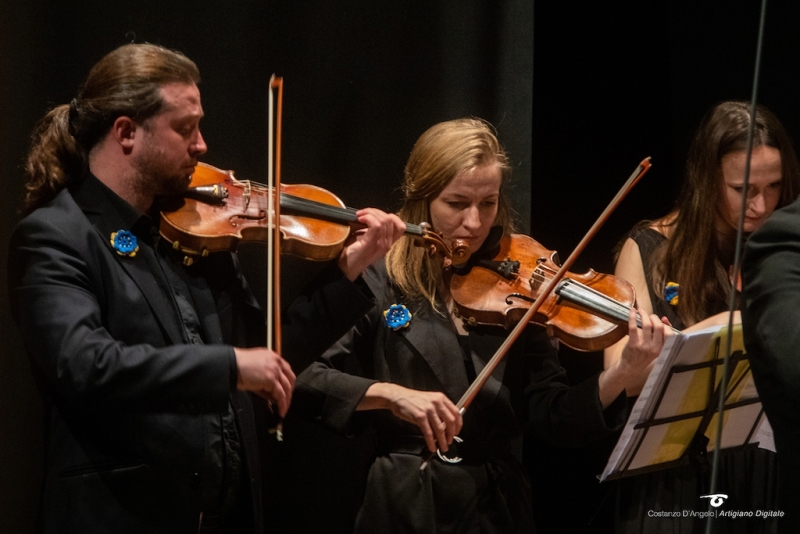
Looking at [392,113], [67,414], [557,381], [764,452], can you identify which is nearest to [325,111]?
[392,113]

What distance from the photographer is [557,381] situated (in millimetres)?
2232

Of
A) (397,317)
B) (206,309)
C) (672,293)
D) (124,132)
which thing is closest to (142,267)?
(206,309)

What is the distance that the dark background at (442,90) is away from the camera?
7.61 feet

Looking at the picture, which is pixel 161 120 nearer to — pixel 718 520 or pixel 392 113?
pixel 392 113

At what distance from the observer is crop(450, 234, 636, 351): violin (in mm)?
2168

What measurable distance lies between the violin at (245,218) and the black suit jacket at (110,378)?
0.31ft

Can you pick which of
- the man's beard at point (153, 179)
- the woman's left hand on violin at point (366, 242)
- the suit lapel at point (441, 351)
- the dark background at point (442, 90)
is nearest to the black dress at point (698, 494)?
the dark background at point (442, 90)

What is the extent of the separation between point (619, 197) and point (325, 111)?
2.96 ft

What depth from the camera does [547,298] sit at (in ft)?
7.23

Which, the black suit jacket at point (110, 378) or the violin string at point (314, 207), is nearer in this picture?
the black suit jacket at point (110, 378)

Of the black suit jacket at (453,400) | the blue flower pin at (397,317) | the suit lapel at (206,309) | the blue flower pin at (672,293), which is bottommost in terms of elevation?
the black suit jacket at (453,400)

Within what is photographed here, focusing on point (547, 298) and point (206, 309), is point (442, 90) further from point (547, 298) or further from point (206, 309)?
point (206, 309)

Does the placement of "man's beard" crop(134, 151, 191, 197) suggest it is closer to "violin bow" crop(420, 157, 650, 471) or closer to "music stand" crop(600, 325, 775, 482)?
"violin bow" crop(420, 157, 650, 471)

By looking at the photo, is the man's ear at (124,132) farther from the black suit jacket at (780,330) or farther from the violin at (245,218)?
the black suit jacket at (780,330)
